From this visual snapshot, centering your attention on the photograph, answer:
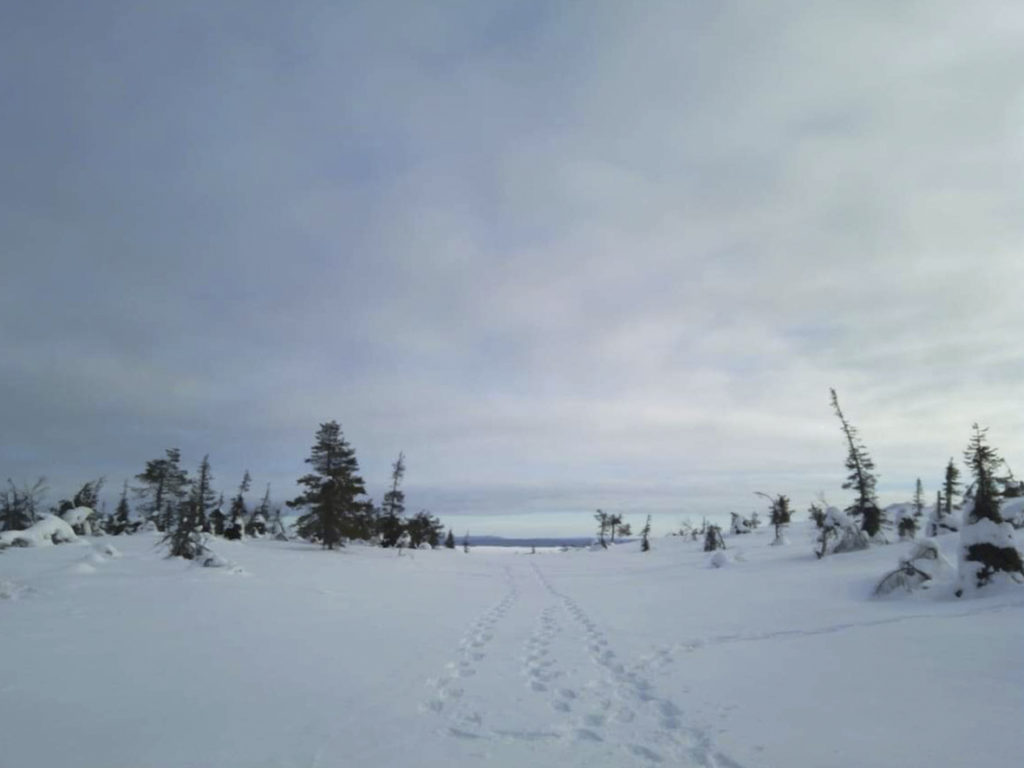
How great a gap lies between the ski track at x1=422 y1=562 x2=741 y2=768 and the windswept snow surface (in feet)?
0.12

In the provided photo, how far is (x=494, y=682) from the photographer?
7.40m

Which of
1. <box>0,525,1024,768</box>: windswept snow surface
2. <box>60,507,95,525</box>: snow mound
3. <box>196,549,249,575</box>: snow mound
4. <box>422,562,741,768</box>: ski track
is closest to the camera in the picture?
<box>0,525,1024,768</box>: windswept snow surface

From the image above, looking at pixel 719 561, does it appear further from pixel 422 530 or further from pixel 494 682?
pixel 422 530

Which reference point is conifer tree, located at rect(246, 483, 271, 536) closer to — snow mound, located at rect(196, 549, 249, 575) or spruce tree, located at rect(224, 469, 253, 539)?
spruce tree, located at rect(224, 469, 253, 539)

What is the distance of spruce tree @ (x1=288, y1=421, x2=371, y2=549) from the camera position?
38656 mm

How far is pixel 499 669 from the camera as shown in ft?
26.7

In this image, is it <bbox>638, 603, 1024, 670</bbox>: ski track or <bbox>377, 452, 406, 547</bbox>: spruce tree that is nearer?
<bbox>638, 603, 1024, 670</bbox>: ski track

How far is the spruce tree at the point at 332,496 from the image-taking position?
38656 mm

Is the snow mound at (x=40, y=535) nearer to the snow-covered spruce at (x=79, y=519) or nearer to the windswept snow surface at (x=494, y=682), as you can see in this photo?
the snow-covered spruce at (x=79, y=519)

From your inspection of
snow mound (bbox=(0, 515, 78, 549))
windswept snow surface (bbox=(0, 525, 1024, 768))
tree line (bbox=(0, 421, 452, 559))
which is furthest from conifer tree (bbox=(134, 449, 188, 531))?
windswept snow surface (bbox=(0, 525, 1024, 768))

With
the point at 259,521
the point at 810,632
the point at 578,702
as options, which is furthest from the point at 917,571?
the point at 259,521

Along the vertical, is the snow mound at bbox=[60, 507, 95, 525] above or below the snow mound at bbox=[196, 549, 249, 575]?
above

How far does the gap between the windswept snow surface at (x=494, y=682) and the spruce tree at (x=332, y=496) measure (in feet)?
80.9

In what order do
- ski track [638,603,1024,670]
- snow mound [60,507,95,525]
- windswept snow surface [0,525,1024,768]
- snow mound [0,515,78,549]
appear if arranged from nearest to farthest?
1. windswept snow surface [0,525,1024,768]
2. ski track [638,603,1024,670]
3. snow mound [0,515,78,549]
4. snow mound [60,507,95,525]
